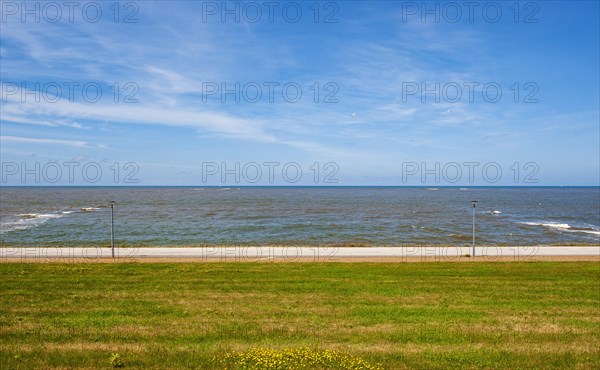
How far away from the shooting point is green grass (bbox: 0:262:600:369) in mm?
8469

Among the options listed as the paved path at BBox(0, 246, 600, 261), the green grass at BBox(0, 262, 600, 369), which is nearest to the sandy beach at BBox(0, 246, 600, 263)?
the paved path at BBox(0, 246, 600, 261)

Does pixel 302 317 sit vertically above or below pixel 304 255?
above

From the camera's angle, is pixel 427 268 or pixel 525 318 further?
pixel 427 268

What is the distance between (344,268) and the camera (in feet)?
59.7

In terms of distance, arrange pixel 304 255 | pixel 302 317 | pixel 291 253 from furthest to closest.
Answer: pixel 291 253 → pixel 304 255 → pixel 302 317

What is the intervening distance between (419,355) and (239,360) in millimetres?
3325

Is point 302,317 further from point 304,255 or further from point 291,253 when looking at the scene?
point 291,253

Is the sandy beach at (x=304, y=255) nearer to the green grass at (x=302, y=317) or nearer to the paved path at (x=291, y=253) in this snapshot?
the paved path at (x=291, y=253)

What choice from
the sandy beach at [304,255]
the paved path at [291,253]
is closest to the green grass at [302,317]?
the sandy beach at [304,255]

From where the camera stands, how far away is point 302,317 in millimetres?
10852

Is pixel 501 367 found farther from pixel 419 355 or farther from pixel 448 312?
pixel 448 312

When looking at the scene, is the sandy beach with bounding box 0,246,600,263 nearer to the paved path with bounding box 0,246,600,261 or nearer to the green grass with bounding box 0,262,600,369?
the paved path with bounding box 0,246,600,261

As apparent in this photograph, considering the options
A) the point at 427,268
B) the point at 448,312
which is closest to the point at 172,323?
the point at 448,312

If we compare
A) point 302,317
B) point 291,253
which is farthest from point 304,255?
point 302,317
